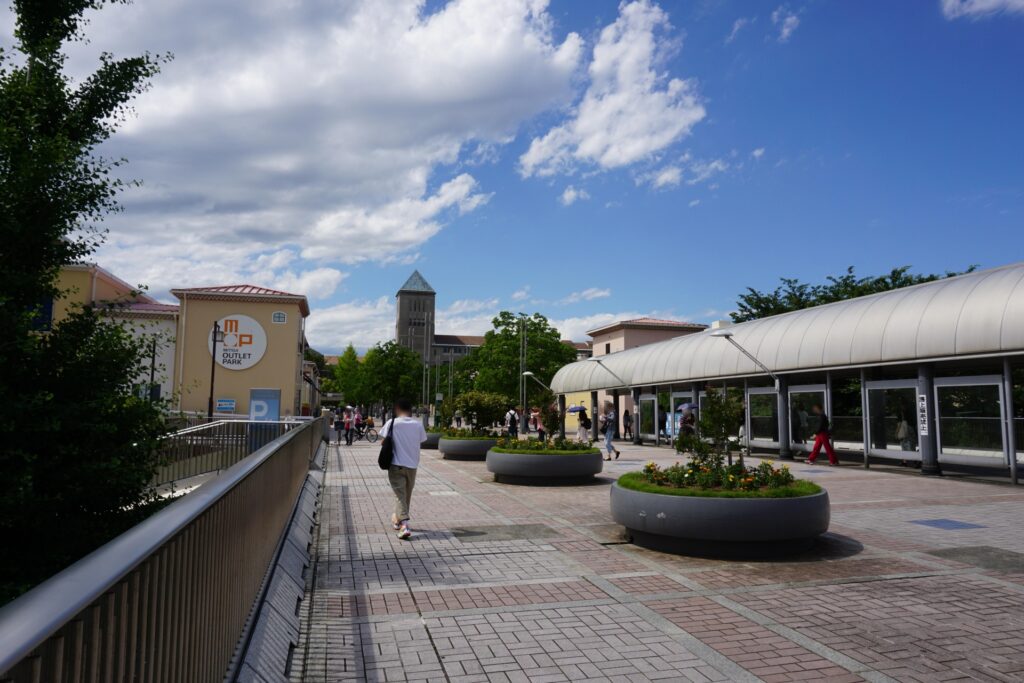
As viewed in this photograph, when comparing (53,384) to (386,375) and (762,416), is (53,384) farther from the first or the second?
(386,375)

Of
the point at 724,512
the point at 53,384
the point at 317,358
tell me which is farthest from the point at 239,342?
the point at 317,358

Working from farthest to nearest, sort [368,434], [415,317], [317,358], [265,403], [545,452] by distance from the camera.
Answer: [415,317], [317,358], [368,434], [265,403], [545,452]

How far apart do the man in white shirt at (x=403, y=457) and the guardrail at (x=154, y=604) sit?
181 inches

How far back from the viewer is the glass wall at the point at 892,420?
755 inches

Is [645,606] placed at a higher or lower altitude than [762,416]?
lower

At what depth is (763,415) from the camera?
25734mm

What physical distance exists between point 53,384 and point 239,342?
4463 cm

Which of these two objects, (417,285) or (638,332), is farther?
(417,285)

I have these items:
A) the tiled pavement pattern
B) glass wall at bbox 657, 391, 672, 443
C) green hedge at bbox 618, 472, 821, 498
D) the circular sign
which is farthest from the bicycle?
green hedge at bbox 618, 472, 821, 498

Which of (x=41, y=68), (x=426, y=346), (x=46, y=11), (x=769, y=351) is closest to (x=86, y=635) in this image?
(x=41, y=68)

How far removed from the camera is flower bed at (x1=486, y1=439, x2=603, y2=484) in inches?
586

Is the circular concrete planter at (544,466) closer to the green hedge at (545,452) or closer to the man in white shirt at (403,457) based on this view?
the green hedge at (545,452)

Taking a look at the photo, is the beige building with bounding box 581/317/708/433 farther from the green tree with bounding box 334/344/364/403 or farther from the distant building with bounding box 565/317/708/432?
the green tree with bounding box 334/344/364/403

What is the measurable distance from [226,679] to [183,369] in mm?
50043
